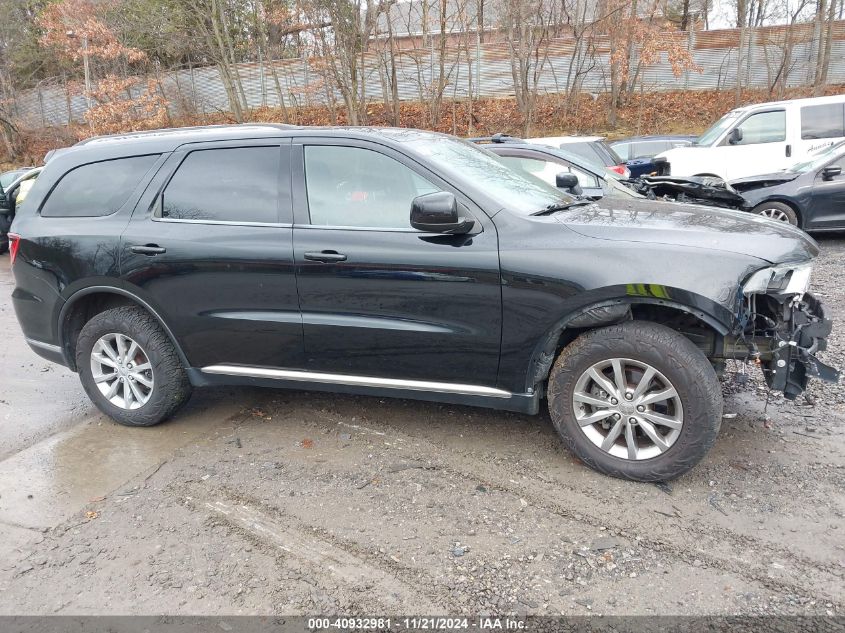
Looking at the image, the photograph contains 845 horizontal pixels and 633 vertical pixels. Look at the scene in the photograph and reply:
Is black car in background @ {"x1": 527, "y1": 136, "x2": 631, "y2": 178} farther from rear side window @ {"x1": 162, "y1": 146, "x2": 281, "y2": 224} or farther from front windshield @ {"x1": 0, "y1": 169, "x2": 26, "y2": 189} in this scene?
front windshield @ {"x1": 0, "y1": 169, "x2": 26, "y2": 189}

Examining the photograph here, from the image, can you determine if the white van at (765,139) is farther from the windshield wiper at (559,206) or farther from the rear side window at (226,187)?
the rear side window at (226,187)

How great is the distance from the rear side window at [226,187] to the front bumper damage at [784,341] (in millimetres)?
2643

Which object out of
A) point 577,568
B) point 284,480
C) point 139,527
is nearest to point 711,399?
point 577,568

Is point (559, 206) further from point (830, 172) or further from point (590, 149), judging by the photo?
point (590, 149)

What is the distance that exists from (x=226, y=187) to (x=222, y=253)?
1.45 feet

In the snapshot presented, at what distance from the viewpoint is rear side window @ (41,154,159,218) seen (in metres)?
4.08

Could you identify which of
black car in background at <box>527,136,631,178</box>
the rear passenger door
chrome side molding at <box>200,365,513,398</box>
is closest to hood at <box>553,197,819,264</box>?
chrome side molding at <box>200,365,513,398</box>

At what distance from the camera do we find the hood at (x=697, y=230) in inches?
120

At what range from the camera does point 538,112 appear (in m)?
22.4

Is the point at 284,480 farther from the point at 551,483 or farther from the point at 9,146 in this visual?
the point at 9,146

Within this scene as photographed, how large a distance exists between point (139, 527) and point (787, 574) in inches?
117

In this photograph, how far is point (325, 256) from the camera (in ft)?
11.5

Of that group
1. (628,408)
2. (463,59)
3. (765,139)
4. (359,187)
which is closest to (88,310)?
(359,187)

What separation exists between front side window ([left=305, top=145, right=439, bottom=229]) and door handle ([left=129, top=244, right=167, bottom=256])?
39.7 inches
